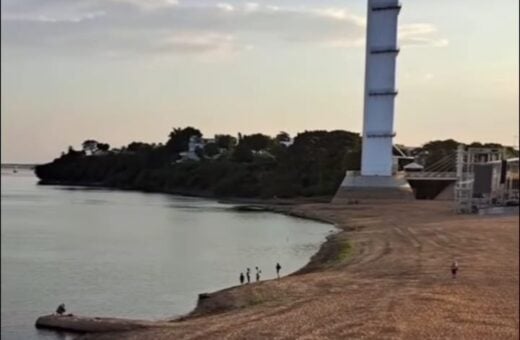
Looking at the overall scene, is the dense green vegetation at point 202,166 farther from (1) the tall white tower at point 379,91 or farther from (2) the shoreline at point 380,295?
(1) the tall white tower at point 379,91

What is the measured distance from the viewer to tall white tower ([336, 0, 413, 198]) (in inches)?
523

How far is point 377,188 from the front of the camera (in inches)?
580

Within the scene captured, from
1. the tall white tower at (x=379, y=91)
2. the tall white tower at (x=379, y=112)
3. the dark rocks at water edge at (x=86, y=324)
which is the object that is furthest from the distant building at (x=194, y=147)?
the tall white tower at (x=379, y=91)

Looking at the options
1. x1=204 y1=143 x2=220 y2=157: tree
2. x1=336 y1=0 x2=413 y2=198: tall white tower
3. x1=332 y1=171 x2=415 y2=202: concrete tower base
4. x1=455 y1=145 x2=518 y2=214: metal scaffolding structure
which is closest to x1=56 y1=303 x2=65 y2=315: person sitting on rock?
x1=204 y1=143 x2=220 y2=157: tree

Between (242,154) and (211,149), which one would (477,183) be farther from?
(211,149)

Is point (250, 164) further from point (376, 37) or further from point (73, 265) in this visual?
point (376, 37)

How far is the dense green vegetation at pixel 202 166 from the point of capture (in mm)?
6502

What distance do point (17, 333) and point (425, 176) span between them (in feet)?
23.7

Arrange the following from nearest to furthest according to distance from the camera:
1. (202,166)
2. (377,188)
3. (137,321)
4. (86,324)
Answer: (202,166), (86,324), (137,321), (377,188)

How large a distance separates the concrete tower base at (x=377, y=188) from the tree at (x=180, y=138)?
17.4ft

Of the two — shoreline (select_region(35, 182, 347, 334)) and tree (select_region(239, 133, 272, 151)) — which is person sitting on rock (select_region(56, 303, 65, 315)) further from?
tree (select_region(239, 133, 272, 151))

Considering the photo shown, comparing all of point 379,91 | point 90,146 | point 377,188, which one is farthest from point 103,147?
point 379,91

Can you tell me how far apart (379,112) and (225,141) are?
19.7 metres

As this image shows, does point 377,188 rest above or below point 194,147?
below
